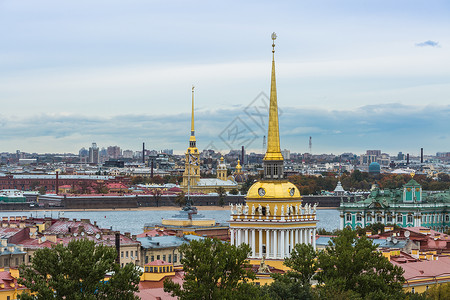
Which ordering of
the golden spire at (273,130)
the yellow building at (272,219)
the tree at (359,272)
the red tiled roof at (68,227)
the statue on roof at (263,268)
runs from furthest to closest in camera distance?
1. the red tiled roof at (68,227)
2. the golden spire at (273,130)
3. the yellow building at (272,219)
4. the statue on roof at (263,268)
5. the tree at (359,272)

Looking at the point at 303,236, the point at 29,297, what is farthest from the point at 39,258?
the point at 303,236

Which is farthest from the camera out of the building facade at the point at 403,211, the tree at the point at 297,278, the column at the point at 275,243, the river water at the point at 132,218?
the river water at the point at 132,218

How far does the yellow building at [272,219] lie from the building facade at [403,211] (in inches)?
2215

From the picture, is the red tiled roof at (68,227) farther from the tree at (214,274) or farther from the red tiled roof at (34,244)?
the tree at (214,274)

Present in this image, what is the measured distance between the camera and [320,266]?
1378 inches

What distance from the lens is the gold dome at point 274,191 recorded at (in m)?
40.7

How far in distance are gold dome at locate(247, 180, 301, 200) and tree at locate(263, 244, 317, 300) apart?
3643 millimetres

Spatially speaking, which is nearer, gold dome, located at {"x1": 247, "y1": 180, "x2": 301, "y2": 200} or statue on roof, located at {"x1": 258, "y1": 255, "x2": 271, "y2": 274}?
statue on roof, located at {"x1": 258, "y1": 255, "x2": 271, "y2": 274}

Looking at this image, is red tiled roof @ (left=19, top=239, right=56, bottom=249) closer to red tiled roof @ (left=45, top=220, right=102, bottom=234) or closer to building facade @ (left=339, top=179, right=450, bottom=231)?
red tiled roof @ (left=45, top=220, right=102, bottom=234)

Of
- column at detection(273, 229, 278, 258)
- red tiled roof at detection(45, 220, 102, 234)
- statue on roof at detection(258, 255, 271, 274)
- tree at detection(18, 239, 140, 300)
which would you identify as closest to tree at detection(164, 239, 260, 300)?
tree at detection(18, 239, 140, 300)

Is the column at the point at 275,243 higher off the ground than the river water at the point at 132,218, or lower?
higher

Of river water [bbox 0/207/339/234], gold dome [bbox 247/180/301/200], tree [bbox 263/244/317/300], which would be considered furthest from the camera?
river water [bbox 0/207/339/234]

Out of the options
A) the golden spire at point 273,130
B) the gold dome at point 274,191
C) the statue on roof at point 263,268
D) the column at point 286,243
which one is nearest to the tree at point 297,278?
the statue on roof at point 263,268

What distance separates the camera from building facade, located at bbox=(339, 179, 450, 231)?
97619mm
